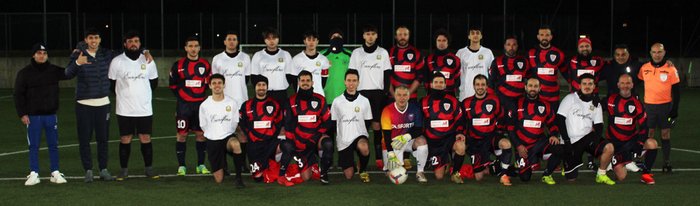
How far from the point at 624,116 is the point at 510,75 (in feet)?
5.25

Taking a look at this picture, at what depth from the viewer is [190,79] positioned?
31.4 feet

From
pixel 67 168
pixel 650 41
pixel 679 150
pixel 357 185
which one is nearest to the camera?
pixel 357 185

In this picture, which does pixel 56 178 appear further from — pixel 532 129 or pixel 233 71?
pixel 532 129

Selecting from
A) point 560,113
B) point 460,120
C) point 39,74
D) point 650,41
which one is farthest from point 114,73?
point 650,41

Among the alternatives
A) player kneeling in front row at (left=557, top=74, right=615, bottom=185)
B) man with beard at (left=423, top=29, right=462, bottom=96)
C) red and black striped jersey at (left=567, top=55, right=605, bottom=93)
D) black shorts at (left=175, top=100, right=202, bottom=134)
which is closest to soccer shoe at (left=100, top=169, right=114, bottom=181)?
black shorts at (left=175, top=100, right=202, bottom=134)

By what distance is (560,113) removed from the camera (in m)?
9.07

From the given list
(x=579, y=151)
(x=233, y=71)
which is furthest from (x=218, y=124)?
(x=579, y=151)

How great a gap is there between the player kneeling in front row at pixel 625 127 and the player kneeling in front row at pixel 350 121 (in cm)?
253

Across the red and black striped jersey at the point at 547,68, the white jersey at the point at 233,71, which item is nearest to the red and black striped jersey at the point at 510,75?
the red and black striped jersey at the point at 547,68

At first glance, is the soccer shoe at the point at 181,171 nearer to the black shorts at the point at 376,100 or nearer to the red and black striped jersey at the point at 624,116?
the black shorts at the point at 376,100

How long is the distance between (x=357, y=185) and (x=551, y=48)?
3269mm

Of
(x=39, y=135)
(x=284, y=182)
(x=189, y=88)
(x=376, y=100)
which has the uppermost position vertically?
(x=189, y=88)

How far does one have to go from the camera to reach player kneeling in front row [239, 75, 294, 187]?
9031 mm

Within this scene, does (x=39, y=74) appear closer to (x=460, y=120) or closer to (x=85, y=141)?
(x=85, y=141)
